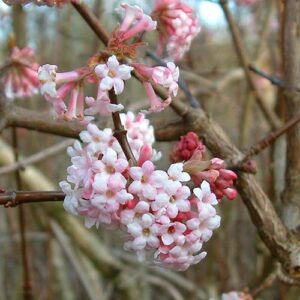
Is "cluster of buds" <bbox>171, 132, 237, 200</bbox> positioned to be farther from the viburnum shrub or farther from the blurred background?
the blurred background

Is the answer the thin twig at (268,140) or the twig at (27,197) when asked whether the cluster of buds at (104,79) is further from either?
the thin twig at (268,140)

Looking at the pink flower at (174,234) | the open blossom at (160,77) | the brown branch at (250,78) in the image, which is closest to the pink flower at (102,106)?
the open blossom at (160,77)

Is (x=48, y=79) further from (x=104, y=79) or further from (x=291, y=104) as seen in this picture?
(x=291, y=104)

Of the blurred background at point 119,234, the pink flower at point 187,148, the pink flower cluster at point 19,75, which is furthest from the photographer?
the blurred background at point 119,234

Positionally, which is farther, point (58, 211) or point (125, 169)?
point (58, 211)

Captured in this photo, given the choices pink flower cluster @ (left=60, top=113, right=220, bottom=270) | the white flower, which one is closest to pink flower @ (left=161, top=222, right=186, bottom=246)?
pink flower cluster @ (left=60, top=113, right=220, bottom=270)

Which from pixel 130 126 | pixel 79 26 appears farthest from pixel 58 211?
pixel 79 26

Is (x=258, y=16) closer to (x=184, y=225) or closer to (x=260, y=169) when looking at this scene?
(x=260, y=169)
